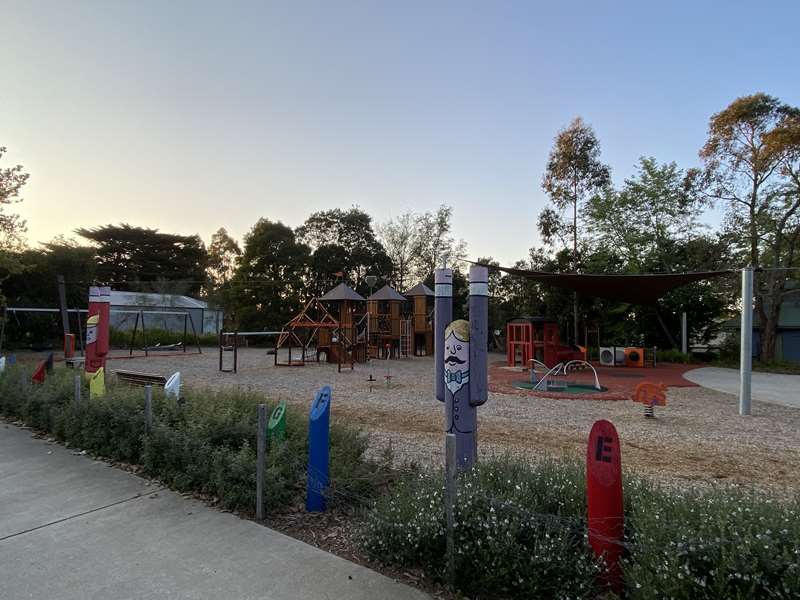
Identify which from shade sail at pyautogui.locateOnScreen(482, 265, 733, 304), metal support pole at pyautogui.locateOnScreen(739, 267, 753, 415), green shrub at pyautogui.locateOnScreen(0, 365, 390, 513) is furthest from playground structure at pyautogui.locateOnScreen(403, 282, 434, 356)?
green shrub at pyautogui.locateOnScreen(0, 365, 390, 513)

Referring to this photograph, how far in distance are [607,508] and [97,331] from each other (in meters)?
9.64

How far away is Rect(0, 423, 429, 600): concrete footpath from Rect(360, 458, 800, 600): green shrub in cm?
31

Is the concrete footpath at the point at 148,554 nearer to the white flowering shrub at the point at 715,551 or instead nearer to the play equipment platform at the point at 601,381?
the white flowering shrub at the point at 715,551

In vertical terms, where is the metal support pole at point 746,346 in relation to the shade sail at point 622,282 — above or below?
below

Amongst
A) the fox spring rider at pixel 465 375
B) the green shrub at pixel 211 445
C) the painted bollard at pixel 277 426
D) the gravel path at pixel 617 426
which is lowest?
the gravel path at pixel 617 426

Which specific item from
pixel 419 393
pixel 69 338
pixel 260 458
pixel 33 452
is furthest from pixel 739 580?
pixel 69 338

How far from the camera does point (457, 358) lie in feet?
12.7

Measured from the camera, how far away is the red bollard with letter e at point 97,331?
9.09 m

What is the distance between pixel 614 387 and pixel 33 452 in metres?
12.3

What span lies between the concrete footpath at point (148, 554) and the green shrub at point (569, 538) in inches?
12.3

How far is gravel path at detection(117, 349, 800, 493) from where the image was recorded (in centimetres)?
537

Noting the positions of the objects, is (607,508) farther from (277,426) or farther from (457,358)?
(277,426)

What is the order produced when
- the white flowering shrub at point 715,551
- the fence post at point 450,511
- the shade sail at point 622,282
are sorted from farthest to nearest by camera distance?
the shade sail at point 622,282
the fence post at point 450,511
the white flowering shrub at point 715,551

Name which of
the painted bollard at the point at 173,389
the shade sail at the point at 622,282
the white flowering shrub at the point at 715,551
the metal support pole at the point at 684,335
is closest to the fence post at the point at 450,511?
the white flowering shrub at the point at 715,551
